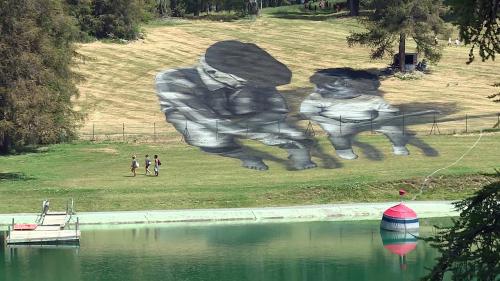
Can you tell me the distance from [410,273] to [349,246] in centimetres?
527

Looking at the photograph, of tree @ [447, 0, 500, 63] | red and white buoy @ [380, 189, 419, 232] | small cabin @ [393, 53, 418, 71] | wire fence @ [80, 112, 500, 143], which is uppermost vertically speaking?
tree @ [447, 0, 500, 63]

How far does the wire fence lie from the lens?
71.9 metres

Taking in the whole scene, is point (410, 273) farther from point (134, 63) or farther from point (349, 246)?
point (134, 63)

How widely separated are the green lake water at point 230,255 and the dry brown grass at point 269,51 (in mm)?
28441

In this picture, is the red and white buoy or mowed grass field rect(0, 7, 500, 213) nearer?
the red and white buoy

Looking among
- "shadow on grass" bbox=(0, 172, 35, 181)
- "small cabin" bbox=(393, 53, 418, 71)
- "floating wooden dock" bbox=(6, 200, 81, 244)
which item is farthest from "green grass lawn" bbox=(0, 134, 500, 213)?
"small cabin" bbox=(393, 53, 418, 71)

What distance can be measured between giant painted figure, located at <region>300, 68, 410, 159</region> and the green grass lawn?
1529mm

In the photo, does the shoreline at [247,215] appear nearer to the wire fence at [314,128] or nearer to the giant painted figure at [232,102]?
the giant painted figure at [232,102]

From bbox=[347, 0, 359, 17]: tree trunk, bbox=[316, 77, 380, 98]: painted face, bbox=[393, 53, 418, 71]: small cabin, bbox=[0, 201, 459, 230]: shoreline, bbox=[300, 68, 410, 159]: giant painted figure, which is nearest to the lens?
bbox=[0, 201, 459, 230]: shoreline

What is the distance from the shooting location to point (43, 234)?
46.2m

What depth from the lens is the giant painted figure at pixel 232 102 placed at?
6819 cm

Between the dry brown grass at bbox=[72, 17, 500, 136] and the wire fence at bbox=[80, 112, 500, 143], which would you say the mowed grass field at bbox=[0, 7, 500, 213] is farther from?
the wire fence at bbox=[80, 112, 500, 143]

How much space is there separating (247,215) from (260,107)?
98.3ft

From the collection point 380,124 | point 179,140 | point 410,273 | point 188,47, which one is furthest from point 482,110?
point 410,273
